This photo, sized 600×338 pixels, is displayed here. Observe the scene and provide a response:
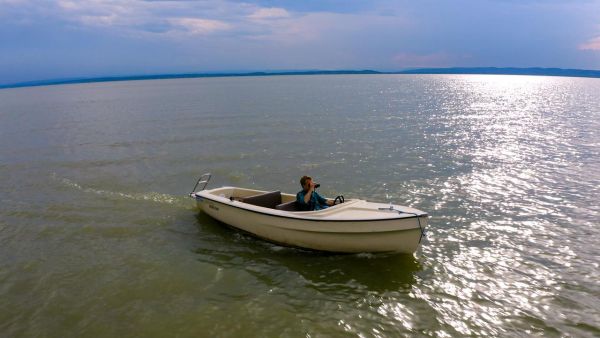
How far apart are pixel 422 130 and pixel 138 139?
2360cm

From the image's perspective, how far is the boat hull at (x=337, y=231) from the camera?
1127cm

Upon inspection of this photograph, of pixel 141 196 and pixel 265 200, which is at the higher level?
pixel 265 200

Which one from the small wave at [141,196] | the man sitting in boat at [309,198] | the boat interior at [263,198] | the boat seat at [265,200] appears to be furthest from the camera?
the small wave at [141,196]

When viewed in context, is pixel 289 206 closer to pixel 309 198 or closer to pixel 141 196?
pixel 309 198

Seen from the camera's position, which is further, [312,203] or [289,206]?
[289,206]

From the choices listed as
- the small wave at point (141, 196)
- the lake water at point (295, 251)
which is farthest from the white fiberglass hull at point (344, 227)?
the small wave at point (141, 196)

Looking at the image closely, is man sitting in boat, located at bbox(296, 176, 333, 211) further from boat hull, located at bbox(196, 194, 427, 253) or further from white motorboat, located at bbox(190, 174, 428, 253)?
boat hull, located at bbox(196, 194, 427, 253)

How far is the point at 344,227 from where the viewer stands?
38.2ft

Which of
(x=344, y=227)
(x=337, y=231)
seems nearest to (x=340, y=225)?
(x=344, y=227)

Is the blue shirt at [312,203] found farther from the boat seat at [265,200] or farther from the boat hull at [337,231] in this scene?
the boat seat at [265,200]

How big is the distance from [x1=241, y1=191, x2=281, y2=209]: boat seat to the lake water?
134 centimetres

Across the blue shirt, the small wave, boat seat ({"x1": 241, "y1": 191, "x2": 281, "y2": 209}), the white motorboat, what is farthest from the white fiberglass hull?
the small wave

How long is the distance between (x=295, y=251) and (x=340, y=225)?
6.51 feet

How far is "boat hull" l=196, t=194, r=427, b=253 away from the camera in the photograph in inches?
444
